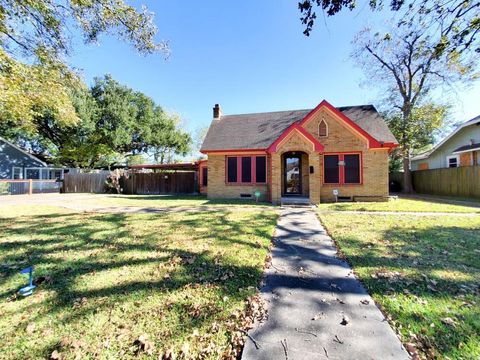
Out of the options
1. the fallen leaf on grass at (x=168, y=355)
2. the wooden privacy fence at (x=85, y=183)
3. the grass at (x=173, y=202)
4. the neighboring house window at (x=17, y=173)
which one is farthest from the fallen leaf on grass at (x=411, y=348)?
the neighboring house window at (x=17, y=173)

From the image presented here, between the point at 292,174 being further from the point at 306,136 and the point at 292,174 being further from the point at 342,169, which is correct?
the point at 306,136

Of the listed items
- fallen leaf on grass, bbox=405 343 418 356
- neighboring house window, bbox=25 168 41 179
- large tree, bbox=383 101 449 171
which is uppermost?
large tree, bbox=383 101 449 171

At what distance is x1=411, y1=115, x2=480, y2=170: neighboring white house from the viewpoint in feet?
53.9

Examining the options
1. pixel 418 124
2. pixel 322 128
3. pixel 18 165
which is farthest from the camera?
pixel 18 165

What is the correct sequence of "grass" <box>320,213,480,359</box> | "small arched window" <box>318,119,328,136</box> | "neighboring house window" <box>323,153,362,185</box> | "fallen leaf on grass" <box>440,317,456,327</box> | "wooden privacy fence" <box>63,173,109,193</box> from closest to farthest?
"grass" <box>320,213,480,359</box>
"fallen leaf on grass" <box>440,317,456,327</box>
"neighboring house window" <box>323,153,362,185</box>
"small arched window" <box>318,119,328,136</box>
"wooden privacy fence" <box>63,173,109,193</box>

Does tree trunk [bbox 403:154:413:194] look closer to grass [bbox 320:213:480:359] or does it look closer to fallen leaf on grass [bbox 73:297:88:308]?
grass [bbox 320:213:480:359]

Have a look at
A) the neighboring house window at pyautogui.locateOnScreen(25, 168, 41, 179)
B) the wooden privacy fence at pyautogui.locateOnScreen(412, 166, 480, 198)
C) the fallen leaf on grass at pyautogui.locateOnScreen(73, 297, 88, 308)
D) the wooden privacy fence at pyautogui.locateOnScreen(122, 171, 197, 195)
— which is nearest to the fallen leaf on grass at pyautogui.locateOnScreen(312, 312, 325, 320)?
the fallen leaf on grass at pyautogui.locateOnScreen(73, 297, 88, 308)

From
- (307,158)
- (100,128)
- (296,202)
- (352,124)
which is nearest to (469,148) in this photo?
(352,124)

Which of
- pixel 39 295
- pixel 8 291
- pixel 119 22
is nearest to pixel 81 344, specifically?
pixel 39 295

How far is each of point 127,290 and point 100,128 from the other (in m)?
28.5

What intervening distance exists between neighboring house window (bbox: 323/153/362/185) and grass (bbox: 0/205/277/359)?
330 inches

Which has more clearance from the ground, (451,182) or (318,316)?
(451,182)

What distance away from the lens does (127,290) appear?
10.7 ft

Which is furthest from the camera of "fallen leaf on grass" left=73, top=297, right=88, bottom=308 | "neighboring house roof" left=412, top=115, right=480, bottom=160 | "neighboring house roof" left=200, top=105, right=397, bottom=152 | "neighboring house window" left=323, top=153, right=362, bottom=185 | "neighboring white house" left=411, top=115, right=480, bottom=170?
"neighboring white house" left=411, top=115, right=480, bottom=170
